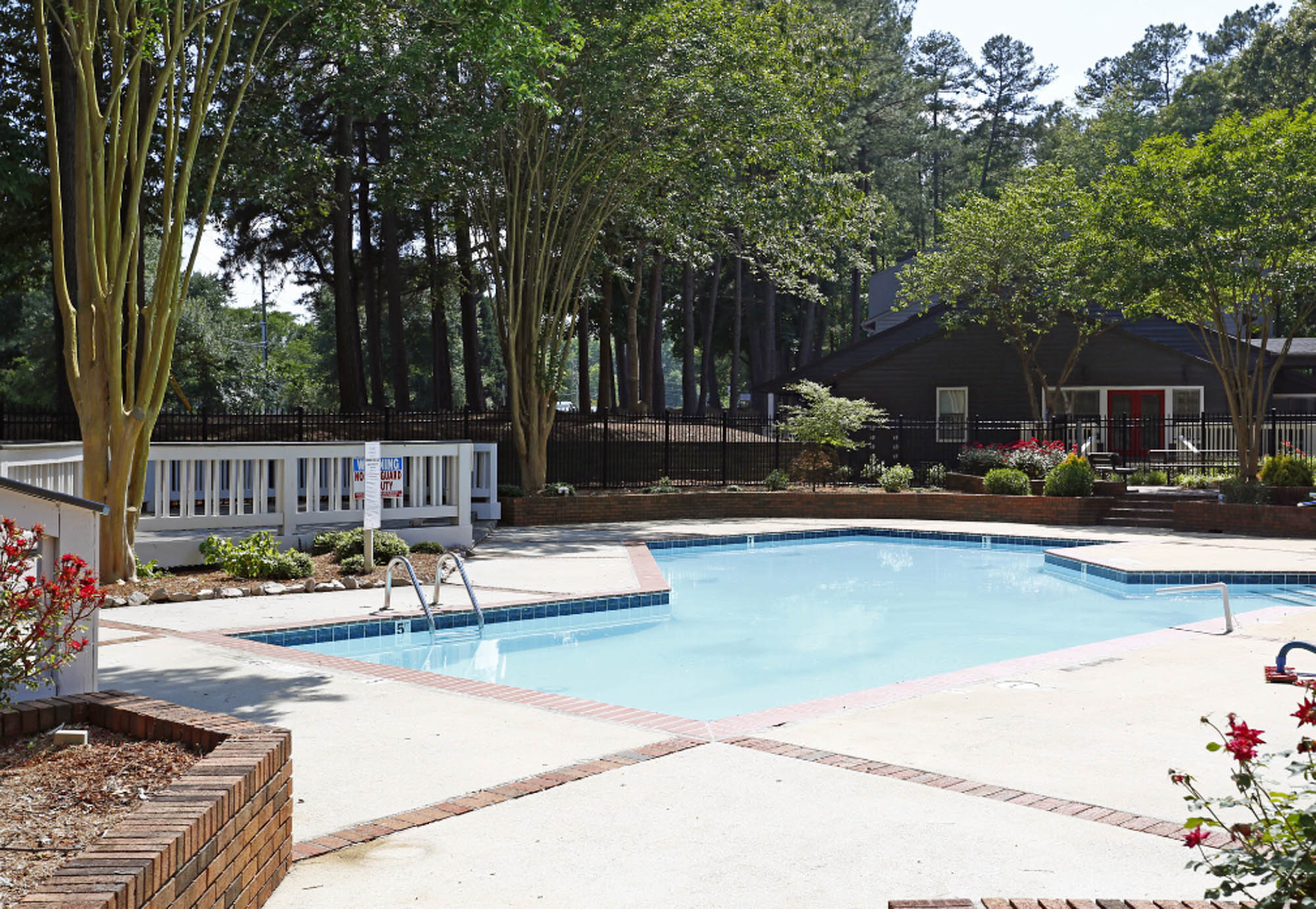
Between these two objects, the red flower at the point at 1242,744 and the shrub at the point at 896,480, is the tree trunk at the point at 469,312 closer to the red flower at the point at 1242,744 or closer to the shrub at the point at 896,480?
the shrub at the point at 896,480

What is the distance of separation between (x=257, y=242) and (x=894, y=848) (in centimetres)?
3270

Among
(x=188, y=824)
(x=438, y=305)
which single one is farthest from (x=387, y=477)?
(x=438, y=305)

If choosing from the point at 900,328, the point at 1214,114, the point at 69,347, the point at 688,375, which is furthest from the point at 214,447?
the point at 1214,114

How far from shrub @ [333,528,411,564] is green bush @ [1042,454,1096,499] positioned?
13.4 metres

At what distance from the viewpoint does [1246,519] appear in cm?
1958

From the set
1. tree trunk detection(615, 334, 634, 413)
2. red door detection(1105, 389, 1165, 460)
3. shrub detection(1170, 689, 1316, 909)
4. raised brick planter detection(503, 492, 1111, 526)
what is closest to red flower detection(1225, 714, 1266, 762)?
shrub detection(1170, 689, 1316, 909)

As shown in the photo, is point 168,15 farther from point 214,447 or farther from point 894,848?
point 894,848

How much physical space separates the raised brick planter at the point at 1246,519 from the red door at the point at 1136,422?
4.74m

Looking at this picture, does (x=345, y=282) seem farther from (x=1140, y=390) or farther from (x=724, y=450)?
(x=1140, y=390)

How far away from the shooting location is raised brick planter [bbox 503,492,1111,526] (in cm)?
2120

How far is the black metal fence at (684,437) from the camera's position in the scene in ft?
75.7

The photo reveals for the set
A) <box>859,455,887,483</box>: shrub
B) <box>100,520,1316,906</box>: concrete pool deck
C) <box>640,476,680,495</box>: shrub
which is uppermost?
<box>859,455,887,483</box>: shrub

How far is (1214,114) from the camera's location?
59.6 m

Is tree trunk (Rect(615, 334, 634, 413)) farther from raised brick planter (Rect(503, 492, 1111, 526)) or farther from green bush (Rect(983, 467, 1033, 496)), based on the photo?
green bush (Rect(983, 467, 1033, 496))
